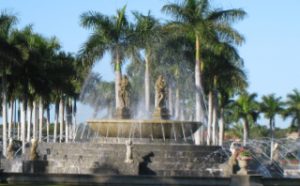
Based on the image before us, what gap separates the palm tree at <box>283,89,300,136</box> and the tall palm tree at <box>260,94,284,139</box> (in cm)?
167

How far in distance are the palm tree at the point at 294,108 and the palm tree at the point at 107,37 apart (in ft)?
158

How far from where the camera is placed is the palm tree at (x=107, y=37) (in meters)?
57.4

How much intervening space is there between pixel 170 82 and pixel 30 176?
37598 millimetres

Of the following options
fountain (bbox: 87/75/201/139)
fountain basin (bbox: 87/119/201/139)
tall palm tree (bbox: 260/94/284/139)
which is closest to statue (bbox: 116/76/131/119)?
fountain (bbox: 87/75/201/139)

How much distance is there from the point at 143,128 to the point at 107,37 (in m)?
18.9

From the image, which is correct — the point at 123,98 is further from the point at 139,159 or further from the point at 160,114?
the point at 139,159

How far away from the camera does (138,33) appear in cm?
5822

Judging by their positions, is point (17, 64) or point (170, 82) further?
point (170, 82)

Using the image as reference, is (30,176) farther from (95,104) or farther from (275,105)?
(275,105)

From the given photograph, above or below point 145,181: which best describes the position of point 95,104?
above

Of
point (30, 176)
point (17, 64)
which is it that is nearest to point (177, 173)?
point (30, 176)

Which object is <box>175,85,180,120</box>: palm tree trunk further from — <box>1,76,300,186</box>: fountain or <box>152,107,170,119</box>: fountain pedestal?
<box>1,76,300,186</box>: fountain

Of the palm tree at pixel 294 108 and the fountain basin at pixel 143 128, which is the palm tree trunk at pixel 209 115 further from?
the palm tree at pixel 294 108

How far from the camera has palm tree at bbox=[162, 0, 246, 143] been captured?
175 ft
